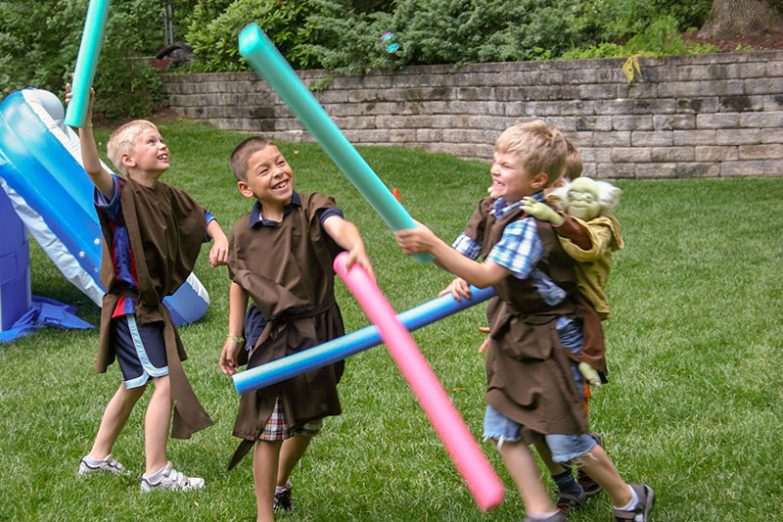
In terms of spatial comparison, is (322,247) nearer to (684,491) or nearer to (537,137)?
(537,137)

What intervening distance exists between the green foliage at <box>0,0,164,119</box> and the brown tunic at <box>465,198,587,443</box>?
45.3 ft

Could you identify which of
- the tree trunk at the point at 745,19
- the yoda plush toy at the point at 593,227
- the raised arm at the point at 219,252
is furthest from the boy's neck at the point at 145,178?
the tree trunk at the point at 745,19

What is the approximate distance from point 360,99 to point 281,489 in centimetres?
1140

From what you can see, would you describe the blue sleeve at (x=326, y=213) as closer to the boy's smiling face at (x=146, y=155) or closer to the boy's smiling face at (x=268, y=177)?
the boy's smiling face at (x=268, y=177)

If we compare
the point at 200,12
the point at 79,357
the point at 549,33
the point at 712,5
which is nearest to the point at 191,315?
the point at 79,357

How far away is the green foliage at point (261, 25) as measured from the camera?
52.9 ft

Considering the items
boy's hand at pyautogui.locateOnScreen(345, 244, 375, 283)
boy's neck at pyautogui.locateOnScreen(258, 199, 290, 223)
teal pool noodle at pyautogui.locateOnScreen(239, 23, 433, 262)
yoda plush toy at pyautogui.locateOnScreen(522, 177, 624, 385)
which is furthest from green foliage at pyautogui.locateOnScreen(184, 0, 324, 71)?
teal pool noodle at pyautogui.locateOnScreen(239, 23, 433, 262)

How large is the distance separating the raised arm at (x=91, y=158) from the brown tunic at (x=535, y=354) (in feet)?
5.21

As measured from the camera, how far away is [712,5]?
44.9 feet

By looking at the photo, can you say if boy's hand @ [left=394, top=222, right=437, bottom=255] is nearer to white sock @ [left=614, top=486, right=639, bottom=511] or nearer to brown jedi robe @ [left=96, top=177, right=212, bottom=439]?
white sock @ [left=614, top=486, right=639, bottom=511]

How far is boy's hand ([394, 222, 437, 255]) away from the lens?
9.75 ft

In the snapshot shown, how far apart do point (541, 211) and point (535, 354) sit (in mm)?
479

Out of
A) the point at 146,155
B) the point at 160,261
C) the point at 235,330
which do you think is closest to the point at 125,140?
the point at 146,155

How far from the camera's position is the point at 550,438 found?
3.43 m
